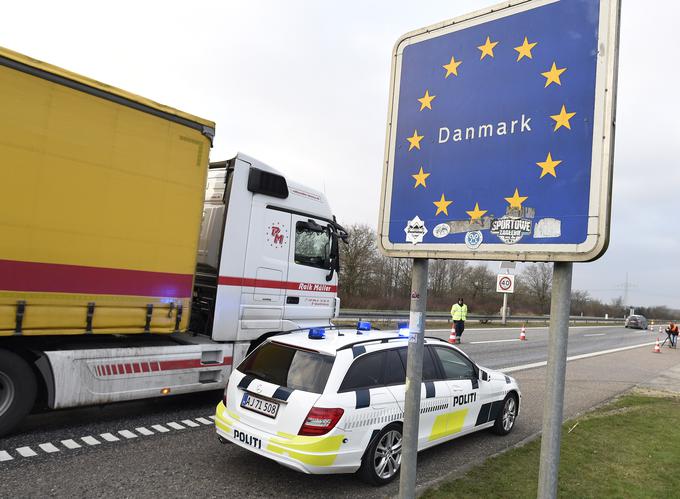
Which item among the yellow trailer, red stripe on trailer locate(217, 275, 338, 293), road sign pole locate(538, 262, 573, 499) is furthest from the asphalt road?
road sign pole locate(538, 262, 573, 499)

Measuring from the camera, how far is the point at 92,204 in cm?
549

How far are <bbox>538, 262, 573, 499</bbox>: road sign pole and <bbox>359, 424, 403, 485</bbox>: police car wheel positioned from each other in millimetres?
2470

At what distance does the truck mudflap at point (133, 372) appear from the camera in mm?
5363

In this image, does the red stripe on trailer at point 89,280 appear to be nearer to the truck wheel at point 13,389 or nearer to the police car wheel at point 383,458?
the truck wheel at point 13,389

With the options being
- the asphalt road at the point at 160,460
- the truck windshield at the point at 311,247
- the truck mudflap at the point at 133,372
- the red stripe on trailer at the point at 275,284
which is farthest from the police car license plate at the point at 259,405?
the truck windshield at the point at 311,247

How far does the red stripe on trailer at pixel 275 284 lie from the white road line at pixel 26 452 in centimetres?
285

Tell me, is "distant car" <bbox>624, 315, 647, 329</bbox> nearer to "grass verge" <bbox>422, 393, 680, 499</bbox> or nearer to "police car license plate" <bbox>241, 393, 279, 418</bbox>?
"grass verge" <bbox>422, 393, 680, 499</bbox>

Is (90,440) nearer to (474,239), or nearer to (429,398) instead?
(429,398)

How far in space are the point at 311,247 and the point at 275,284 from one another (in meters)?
1.00

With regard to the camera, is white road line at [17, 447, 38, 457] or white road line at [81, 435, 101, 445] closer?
white road line at [17, 447, 38, 457]

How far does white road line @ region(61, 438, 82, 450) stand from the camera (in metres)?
5.15

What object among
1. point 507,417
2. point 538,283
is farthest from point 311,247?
point 538,283

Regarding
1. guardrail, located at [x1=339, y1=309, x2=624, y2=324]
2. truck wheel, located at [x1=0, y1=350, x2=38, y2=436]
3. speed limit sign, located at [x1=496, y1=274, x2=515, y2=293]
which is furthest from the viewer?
speed limit sign, located at [x1=496, y1=274, x2=515, y2=293]

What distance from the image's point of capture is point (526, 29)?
8.05 ft
